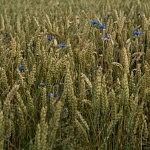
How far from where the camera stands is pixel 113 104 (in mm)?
1418

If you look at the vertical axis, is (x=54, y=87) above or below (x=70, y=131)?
above

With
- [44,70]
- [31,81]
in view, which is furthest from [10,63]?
[31,81]

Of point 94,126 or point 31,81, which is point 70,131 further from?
point 31,81

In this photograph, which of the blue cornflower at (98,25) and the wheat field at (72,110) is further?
the blue cornflower at (98,25)

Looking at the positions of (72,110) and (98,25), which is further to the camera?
→ (98,25)

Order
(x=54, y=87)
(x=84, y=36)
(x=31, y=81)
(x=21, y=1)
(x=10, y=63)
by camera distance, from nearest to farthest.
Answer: (x=31, y=81) < (x=54, y=87) < (x=10, y=63) < (x=84, y=36) < (x=21, y=1)

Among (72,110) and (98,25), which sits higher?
(98,25)

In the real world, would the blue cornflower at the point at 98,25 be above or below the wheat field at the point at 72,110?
above

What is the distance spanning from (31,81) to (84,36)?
0.97 metres

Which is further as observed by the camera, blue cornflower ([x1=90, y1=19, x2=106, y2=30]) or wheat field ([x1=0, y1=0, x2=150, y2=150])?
blue cornflower ([x1=90, y1=19, x2=106, y2=30])

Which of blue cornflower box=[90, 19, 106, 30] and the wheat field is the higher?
blue cornflower box=[90, 19, 106, 30]

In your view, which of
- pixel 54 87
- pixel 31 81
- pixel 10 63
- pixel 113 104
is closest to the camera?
pixel 113 104

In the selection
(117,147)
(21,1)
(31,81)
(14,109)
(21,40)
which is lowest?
(117,147)

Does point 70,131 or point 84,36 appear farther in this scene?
point 84,36
